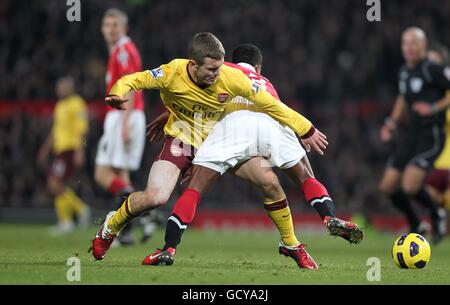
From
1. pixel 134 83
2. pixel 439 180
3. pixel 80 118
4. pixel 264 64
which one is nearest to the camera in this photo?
pixel 134 83

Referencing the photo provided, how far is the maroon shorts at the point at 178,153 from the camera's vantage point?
268 inches

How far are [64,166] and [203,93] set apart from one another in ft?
26.5

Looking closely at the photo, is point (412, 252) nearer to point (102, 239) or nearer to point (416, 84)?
point (102, 239)

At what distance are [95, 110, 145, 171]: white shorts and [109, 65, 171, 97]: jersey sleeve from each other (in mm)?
3607

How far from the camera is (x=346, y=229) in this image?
6582 mm

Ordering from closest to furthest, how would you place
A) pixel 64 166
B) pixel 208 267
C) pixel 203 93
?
pixel 203 93 < pixel 208 267 < pixel 64 166

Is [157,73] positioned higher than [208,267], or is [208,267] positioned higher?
[157,73]

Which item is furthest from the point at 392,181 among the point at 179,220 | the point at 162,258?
the point at 162,258

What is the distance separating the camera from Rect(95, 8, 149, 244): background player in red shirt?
1004cm

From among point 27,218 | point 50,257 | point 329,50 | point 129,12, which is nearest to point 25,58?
point 129,12

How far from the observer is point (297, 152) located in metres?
6.97

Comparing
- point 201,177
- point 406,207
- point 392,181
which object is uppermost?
point 201,177

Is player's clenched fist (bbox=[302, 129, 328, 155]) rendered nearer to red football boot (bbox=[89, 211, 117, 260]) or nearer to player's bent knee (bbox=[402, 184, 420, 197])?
red football boot (bbox=[89, 211, 117, 260])
